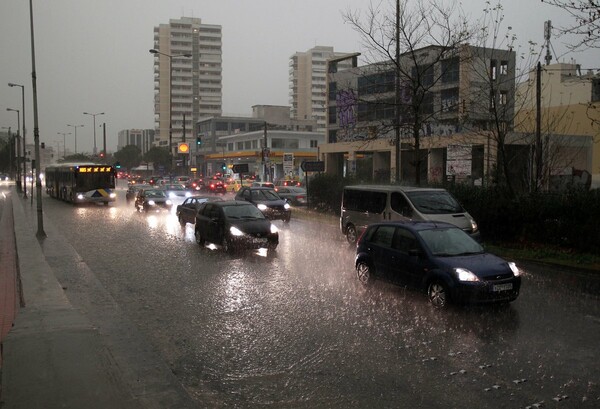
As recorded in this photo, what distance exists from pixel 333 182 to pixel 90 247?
51.1 feet

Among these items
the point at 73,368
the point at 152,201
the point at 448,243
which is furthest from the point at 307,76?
the point at 73,368

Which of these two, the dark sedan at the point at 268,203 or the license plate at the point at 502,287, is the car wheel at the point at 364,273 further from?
the dark sedan at the point at 268,203

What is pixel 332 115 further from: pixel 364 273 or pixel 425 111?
pixel 364 273

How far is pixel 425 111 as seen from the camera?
86.9 ft

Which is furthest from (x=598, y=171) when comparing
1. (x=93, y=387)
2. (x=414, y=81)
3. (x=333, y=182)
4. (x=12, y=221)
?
(x=93, y=387)

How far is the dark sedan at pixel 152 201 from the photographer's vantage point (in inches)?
1387

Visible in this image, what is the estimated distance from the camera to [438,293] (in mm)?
9391

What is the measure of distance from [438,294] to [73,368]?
5.83m

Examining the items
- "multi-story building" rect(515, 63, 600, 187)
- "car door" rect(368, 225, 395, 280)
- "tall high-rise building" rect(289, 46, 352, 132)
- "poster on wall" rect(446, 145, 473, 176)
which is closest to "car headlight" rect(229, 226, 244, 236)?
"car door" rect(368, 225, 395, 280)

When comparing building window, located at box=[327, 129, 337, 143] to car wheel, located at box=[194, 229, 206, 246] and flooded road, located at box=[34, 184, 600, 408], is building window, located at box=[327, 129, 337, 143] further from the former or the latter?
flooded road, located at box=[34, 184, 600, 408]

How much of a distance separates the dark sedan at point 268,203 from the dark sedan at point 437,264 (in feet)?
50.4

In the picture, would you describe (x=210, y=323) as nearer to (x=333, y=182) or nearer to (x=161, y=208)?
(x=333, y=182)

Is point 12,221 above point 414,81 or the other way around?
the other way around

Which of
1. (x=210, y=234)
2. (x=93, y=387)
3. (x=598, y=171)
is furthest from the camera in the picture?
(x=598, y=171)
